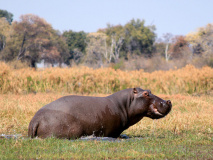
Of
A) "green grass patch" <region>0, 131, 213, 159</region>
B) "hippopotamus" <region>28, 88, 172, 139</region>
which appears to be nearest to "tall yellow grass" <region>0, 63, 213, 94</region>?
"hippopotamus" <region>28, 88, 172, 139</region>

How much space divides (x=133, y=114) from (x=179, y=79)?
11.6 m

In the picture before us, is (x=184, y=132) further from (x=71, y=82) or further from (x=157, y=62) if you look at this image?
(x=157, y=62)

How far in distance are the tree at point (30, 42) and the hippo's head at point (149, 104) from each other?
46.3 m

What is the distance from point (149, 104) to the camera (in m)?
6.78

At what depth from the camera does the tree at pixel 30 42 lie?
5084 cm

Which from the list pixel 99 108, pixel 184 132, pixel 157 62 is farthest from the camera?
pixel 157 62

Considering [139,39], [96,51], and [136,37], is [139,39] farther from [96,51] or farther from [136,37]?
[96,51]

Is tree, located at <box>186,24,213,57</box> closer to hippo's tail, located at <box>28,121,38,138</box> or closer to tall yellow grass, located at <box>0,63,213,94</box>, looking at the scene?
tall yellow grass, located at <box>0,63,213,94</box>

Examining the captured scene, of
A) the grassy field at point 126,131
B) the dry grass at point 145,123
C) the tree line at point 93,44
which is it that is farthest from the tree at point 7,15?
the dry grass at point 145,123

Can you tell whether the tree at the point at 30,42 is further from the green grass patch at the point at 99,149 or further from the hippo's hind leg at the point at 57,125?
the green grass patch at the point at 99,149

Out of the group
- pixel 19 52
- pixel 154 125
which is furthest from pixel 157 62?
pixel 154 125

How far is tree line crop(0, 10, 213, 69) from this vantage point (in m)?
51.3

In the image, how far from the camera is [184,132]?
25.4 ft

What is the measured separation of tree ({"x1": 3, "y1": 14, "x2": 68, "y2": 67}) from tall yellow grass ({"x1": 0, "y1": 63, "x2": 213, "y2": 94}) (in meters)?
34.2
